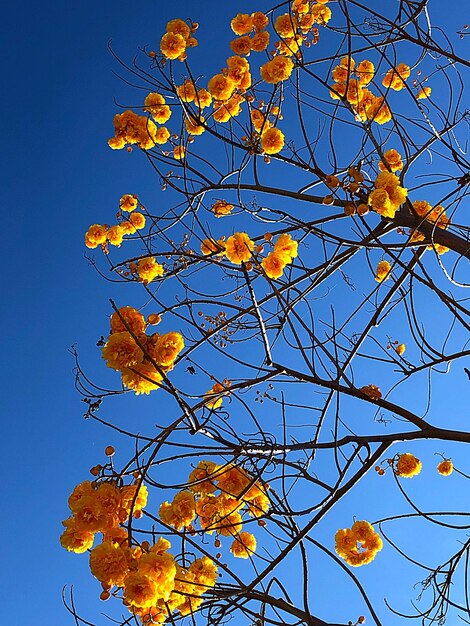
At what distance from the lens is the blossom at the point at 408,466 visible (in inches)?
109

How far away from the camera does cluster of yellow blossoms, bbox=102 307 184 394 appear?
5.99 feet

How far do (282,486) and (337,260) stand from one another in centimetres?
151

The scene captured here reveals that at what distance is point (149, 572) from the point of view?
1.70 m

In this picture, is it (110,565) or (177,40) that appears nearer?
(110,565)

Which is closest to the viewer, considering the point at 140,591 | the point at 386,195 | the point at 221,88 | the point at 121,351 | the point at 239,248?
the point at 140,591

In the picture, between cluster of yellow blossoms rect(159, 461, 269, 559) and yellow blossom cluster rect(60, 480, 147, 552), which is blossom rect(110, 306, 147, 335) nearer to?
yellow blossom cluster rect(60, 480, 147, 552)

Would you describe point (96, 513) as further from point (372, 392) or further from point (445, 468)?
point (445, 468)

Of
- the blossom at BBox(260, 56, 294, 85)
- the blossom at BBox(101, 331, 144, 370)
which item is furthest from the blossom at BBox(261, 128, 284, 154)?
the blossom at BBox(101, 331, 144, 370)

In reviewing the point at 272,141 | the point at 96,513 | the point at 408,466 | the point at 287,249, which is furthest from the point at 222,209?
the point at 96,513

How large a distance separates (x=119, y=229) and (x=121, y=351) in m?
2.27

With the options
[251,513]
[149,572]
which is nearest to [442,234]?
[251,513]

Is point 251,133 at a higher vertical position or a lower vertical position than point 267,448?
higher

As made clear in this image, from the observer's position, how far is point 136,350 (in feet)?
6.01

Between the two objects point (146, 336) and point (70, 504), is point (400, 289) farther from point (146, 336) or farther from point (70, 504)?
point (70, 504)
